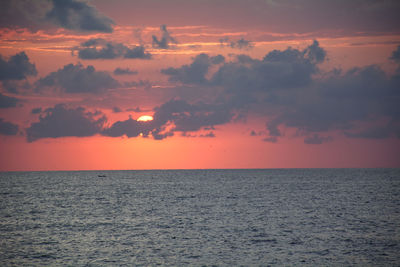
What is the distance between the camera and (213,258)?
48.6 meters

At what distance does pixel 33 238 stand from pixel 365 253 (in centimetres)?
4171

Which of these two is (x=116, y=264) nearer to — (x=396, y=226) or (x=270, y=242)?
(x=270, y=242)

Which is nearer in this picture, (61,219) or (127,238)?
(127,238)

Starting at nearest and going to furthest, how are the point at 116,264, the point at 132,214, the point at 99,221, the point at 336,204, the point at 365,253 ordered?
the point at 116,264 < the point at 365,253 < the point at 99,221 < the point at 132,214 < the point at 336,204

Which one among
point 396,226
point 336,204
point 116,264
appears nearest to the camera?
point 116,264

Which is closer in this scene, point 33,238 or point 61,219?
point 33,238

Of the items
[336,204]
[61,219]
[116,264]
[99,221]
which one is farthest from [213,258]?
[336,204]

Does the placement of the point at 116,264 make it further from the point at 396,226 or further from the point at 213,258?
the point at 396,226

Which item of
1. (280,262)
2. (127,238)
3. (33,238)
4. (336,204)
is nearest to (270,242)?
(280,262)

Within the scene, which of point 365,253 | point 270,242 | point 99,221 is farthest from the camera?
point 99,221

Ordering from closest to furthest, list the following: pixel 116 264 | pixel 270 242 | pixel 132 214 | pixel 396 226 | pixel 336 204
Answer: pixel 116 264 < pixel 270 242 < pixel 396 226 < pixel 132 214 < pixel 336 204

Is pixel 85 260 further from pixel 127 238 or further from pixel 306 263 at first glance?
pixel 306 263

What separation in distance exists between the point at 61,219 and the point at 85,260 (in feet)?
113

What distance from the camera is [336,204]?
10631cm
